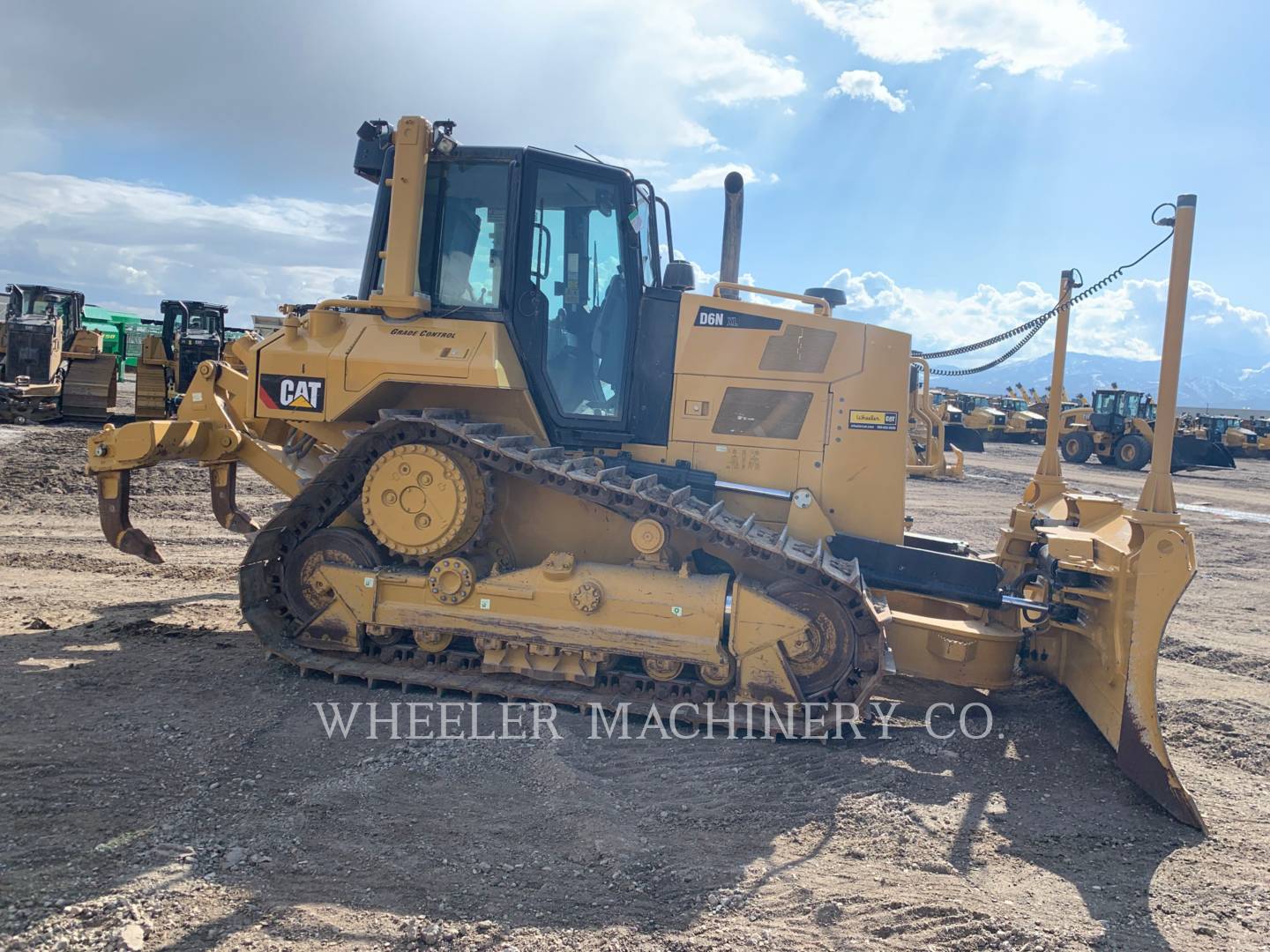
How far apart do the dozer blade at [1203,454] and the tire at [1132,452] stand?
68.4 inches

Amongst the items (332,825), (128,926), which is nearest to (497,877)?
(332,825)

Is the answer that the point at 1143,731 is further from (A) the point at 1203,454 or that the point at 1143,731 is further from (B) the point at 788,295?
(A) the point at 1203,454

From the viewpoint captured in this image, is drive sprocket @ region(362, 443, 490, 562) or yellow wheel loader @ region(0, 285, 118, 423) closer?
drive sprocket @ region(362, 443, 490, 562)

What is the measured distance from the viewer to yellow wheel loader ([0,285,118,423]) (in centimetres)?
1773

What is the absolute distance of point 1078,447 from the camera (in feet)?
97.0

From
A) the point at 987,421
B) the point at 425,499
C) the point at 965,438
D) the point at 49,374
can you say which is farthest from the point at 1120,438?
the point at 49,374

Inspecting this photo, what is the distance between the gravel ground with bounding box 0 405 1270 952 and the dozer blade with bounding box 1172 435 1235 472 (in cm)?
2739

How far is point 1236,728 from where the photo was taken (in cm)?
531

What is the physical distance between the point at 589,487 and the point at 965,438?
91.4ft

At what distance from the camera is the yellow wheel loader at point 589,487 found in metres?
4.97

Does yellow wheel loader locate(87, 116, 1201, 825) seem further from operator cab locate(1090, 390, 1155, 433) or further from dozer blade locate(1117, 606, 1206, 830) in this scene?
operator cab locate(1090, 390, 1155, 433)

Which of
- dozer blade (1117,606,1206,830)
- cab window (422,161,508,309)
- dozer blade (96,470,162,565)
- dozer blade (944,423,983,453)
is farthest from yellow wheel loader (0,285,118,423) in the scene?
dozer blade (944,423,983,453)

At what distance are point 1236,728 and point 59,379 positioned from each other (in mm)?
21556

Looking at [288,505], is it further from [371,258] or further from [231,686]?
[371,258]
